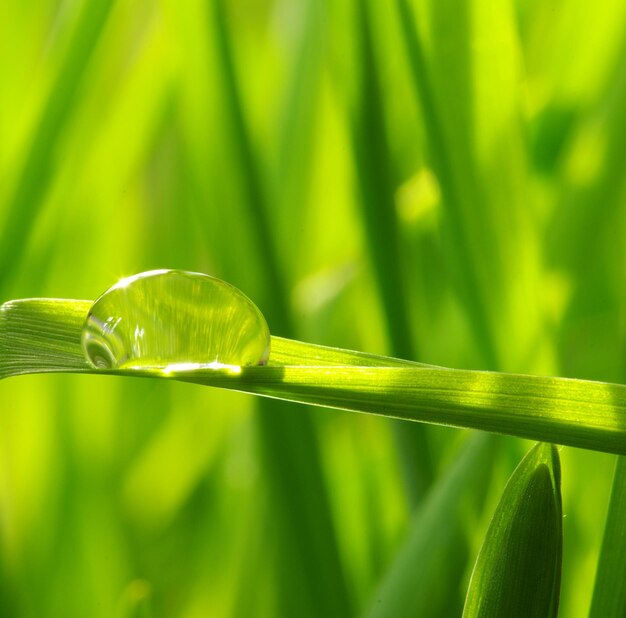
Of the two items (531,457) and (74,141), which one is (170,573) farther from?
(531,457)

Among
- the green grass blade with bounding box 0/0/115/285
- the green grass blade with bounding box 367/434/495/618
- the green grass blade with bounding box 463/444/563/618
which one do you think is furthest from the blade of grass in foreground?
the green grass blade with bounding box 0/0/115/285

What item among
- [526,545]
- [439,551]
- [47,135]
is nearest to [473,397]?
[526,545]

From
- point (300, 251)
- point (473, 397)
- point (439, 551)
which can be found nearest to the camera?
point (473, 397)

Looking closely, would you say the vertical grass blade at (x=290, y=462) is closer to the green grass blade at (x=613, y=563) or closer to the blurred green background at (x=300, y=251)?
the blurred green background at (x=300, y=251)

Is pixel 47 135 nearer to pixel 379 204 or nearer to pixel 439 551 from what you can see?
pixel 379 204

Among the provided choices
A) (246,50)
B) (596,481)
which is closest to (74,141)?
(246,50)

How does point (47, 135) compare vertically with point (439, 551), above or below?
above
